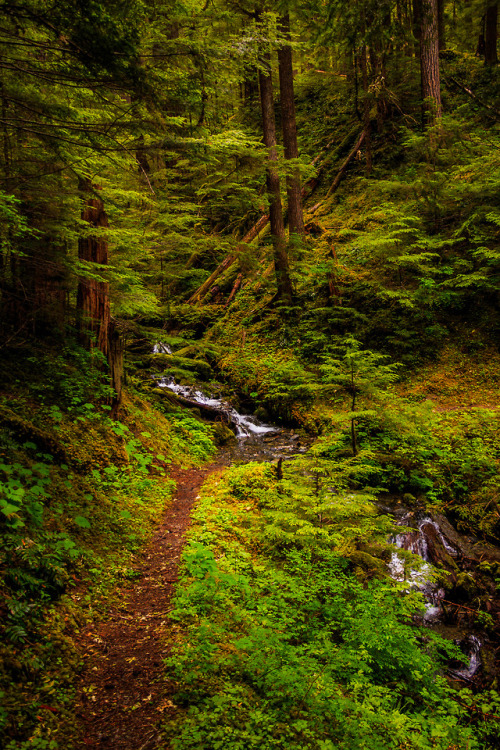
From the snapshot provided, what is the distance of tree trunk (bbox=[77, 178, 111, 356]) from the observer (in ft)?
23.1

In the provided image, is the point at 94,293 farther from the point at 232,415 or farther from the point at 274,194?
the point at 274,194

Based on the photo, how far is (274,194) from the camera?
1308cm

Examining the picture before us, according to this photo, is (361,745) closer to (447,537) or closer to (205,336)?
(447,537)

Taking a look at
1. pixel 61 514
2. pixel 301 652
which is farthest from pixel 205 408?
pixel 301 652

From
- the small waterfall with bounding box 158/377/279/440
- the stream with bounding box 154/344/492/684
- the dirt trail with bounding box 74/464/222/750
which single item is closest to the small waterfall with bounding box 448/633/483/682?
the stream with bounding box 154/344/492/684

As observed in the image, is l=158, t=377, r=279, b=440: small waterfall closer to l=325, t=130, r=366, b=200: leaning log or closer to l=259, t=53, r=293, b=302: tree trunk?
l=259, t=53, r=293, b=302: tree trunk

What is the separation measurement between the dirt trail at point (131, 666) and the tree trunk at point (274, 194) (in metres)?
10.5

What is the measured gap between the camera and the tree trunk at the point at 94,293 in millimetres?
7055

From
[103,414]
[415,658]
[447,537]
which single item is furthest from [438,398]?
[103,414]

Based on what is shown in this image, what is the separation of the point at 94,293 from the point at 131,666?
6068 millimetres

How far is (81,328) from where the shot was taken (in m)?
7.52

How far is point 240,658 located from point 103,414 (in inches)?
193

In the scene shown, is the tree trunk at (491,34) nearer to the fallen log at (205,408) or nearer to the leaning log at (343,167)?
the leaning log at (343,167)

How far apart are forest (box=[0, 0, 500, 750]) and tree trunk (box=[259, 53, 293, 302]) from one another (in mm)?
96
